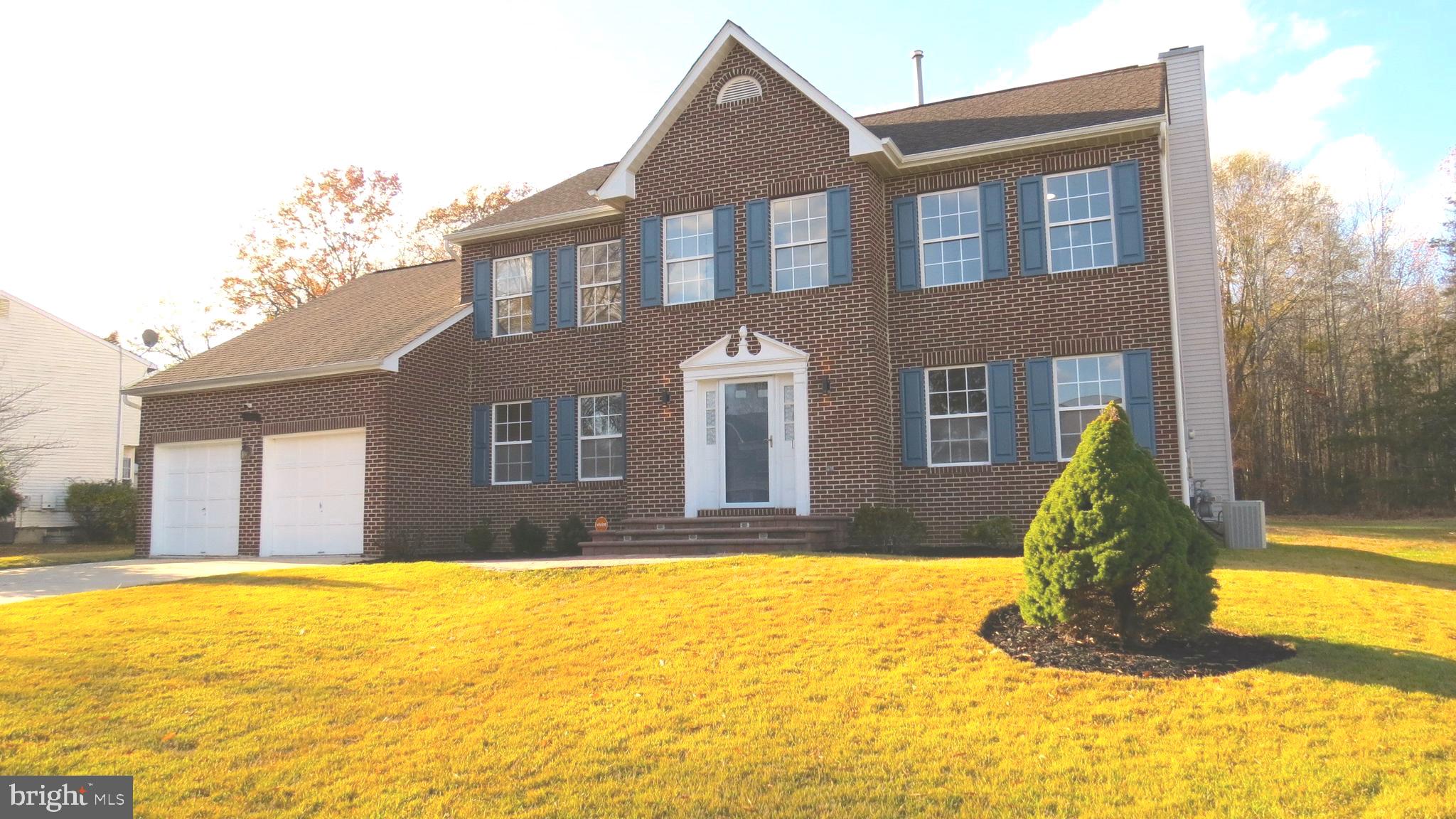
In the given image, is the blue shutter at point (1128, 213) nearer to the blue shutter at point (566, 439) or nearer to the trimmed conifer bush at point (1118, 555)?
the trimmed conifer bush at point (1118, 555)

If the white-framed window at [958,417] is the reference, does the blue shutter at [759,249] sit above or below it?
above

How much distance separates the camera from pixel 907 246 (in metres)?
15.2

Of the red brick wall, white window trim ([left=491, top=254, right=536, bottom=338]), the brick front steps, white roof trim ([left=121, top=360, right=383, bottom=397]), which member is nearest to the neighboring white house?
white roof trim ([left=121, top=360, right=383, bottom=397])

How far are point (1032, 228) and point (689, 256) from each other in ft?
17.4

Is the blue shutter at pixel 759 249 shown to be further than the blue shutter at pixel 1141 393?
Yes

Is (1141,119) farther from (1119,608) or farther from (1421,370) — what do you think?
(1421,370)

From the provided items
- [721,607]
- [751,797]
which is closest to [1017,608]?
[721,607]

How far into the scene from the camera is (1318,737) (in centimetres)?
544

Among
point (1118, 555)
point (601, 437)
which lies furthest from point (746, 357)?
point (1118, 555)

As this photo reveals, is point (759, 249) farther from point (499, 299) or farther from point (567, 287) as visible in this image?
point (499, 299)

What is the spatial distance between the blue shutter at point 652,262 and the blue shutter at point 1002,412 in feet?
17.6

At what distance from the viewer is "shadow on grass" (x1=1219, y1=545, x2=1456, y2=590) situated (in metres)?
10.6

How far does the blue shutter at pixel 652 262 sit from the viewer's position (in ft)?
52.2

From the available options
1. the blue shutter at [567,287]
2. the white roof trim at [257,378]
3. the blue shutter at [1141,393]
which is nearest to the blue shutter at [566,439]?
the blue shutter at [567,287]
